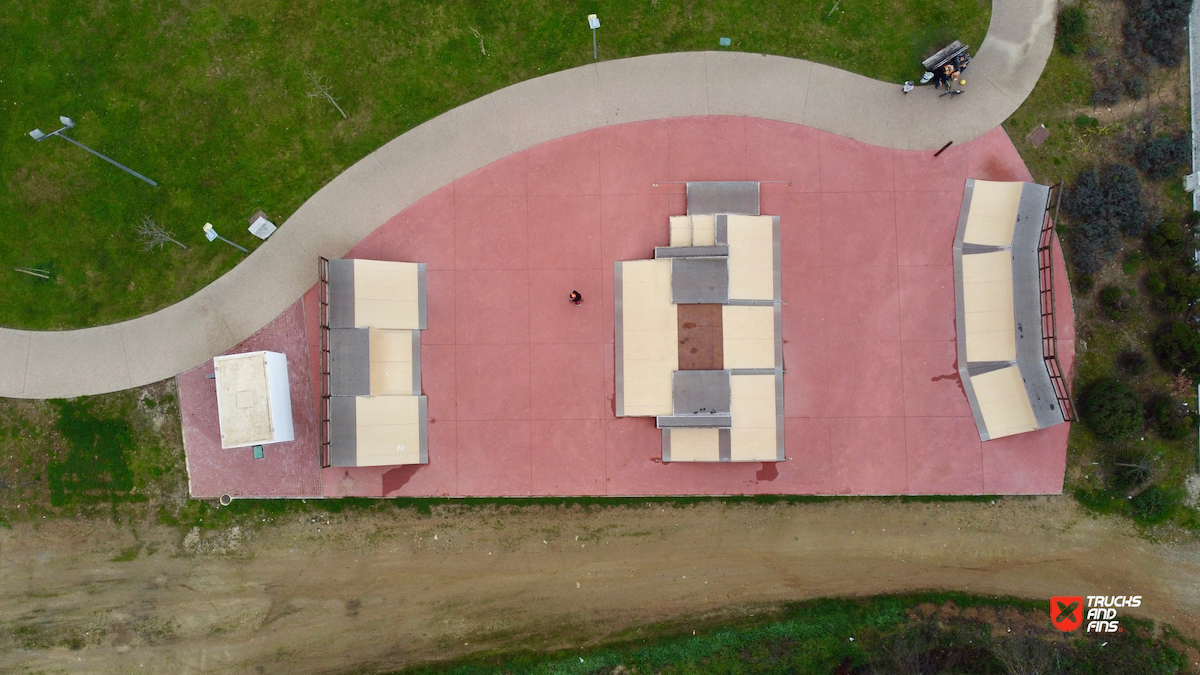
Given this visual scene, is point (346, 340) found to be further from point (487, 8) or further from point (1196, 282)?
point (1196, 282)

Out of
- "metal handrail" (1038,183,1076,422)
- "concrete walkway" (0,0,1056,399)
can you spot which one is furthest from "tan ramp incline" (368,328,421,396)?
"metal handrail" (1038,183,1076,422)

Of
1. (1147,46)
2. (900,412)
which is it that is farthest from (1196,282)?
(900,412)

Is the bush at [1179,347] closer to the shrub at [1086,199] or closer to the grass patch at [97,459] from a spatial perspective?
the shrub at [1086,199]

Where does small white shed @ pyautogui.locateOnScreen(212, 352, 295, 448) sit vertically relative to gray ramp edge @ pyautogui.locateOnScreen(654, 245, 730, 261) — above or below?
below

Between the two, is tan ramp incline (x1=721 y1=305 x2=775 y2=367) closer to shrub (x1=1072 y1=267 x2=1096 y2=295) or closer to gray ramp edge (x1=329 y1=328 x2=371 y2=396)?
shrub (x1=1072 y1=267 x2=1096 y2=295)

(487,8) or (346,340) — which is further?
(487,8)

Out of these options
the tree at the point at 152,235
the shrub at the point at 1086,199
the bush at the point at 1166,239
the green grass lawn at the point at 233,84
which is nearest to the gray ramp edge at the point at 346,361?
the green grass lawn at the point at 233,84

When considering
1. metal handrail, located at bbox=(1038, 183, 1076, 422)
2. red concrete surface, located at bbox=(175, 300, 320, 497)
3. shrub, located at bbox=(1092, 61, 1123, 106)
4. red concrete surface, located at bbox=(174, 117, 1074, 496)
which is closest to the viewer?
metal handrail, located at bbox=(1038, 183, 1076, 422)
